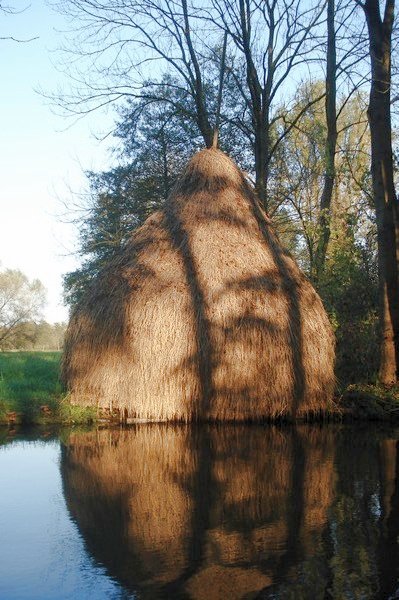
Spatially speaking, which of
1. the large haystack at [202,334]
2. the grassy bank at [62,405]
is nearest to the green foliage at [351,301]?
the grassy bank at [62,405]

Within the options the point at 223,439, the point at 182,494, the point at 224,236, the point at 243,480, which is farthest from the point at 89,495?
the point at 224,236

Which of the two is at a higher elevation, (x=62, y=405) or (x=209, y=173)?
(x=209, y=173)

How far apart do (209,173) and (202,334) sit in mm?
3333

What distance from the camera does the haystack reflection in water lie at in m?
3.79

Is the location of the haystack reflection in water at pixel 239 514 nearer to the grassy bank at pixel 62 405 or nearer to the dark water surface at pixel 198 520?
the dark water surface at pixel 198 520

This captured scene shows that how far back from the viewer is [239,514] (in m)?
5.25

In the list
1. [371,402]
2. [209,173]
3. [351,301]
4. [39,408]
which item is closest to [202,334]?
[39,408]

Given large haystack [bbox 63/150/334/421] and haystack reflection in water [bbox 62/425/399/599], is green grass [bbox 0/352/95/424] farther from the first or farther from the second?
haystack reflection in water [bbox 62/425/399/599]

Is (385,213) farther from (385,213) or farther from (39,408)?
(39,408)

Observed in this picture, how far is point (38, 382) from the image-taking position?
41.6ft

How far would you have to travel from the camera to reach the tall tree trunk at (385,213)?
453 inches

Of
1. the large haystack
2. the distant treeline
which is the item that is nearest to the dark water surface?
the large haystack

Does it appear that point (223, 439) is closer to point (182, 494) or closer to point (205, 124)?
point (182, 494)

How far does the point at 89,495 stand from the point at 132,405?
14.2 ft
